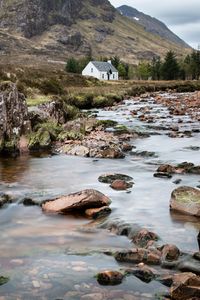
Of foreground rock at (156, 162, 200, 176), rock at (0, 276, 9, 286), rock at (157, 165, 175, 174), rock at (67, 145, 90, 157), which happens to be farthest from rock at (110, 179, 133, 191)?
rock at (0, 276, 9, 286)

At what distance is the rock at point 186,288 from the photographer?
8.51 m

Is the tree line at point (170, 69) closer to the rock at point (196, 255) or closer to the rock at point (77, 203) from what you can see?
the rock at point (77, 203)

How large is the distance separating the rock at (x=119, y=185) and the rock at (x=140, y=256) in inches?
271

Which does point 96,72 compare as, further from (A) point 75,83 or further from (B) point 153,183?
(B) point 153,183

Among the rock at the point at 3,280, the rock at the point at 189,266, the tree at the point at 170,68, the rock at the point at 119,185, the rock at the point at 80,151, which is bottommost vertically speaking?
the rock at the point at 3,280

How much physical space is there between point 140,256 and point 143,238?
3.86ft

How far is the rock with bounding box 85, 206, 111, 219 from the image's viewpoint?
1415 cm

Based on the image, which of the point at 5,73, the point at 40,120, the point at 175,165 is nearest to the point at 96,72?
the point at 5,73

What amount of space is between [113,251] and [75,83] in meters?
78.8

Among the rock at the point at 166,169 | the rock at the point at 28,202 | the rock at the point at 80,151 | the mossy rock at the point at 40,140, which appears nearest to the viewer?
→ the rock at the point at 28,202

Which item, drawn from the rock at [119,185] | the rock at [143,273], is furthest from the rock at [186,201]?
the rock at [143,273]

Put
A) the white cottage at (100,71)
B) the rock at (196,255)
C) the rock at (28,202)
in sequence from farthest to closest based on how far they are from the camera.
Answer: the white cottage at (100,71) → the rock at (28,202) → the rock at (196,255)

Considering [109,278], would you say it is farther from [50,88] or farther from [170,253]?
[50,88]

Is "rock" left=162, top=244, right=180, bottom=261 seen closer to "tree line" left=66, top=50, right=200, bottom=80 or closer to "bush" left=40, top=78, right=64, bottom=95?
"bush" left=40, top=78, right=64, bottom=95
